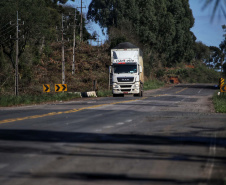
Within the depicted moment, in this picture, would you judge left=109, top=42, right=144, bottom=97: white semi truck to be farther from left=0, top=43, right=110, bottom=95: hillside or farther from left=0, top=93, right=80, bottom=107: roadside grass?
left=0, top=43, right=110, bottom=95: hillside

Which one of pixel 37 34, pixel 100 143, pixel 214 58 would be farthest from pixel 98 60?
pixel 214 58

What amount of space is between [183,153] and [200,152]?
395mm

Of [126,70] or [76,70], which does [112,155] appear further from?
[76,70]

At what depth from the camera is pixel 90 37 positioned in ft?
288

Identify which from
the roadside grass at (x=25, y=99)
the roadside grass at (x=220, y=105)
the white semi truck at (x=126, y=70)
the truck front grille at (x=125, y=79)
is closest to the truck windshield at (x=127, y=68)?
the white semi truck at (x=126, y=70)

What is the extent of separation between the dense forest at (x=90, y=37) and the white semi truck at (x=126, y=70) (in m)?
9.75

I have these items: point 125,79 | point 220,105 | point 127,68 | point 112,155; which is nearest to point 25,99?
point 125,79

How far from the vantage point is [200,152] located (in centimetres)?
886

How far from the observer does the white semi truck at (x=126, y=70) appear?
1565 inches

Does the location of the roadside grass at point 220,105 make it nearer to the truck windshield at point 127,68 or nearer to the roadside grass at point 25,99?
the truck windshield at point 127,68

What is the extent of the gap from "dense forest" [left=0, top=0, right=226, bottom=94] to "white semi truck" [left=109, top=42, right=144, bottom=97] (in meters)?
9.75

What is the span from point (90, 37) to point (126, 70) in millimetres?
48925

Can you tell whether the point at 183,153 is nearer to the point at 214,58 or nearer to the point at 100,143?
the point at 100,143

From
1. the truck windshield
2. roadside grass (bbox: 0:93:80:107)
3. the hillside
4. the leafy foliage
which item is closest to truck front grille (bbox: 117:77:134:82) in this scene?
the truck windshield
